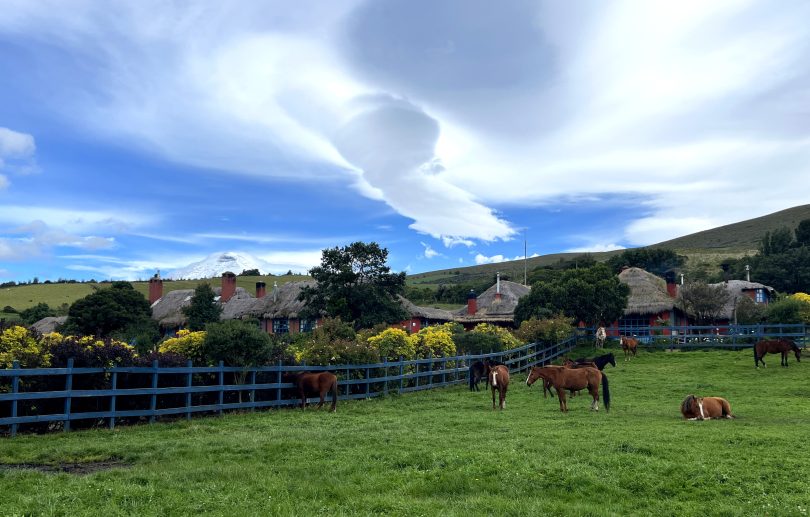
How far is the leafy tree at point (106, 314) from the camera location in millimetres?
51562

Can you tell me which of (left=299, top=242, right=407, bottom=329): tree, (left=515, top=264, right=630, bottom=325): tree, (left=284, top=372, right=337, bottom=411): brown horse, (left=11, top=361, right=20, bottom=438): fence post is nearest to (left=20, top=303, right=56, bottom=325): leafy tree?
(left=299, top=242, right=407, bottom=329): tree

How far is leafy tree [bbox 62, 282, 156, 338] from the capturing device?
169 ft

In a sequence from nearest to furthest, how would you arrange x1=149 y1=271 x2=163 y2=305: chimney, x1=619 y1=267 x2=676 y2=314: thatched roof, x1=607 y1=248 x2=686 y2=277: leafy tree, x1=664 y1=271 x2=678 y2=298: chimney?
x1=619 y1=267 x2=676 y2=314: thatched roof
x1=664 y1=271 x2=678 y2=298: chimney
x1=149 y1=271 x2=163 y2=305: chimney
x1=607 y1=248 x2=686 y2=277: leafy tree

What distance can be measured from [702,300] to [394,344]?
113 feet

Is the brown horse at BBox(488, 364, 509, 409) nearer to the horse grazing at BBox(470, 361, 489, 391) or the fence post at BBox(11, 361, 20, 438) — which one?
the horse grazing at BBox(470, 361, 489, 391)


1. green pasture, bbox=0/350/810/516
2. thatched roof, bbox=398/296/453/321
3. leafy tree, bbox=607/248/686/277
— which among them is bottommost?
green pasture, bbox=0/350/810/516

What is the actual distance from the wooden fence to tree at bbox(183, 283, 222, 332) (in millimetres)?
36080

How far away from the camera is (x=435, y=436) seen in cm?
1098

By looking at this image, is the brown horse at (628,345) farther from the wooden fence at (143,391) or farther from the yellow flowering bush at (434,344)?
the wooden fence at (143,391)

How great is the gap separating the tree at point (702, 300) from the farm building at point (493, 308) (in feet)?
42.6

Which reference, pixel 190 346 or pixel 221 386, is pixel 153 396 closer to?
pixel 221 386

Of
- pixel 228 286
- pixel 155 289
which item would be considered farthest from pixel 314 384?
pixel 155 289

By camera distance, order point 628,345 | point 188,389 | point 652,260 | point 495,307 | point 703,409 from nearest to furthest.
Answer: point 703,409 → point 188,389 → point 628,345 → point 495,307 → point 652,260

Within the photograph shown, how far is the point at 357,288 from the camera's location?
41.6 meters
